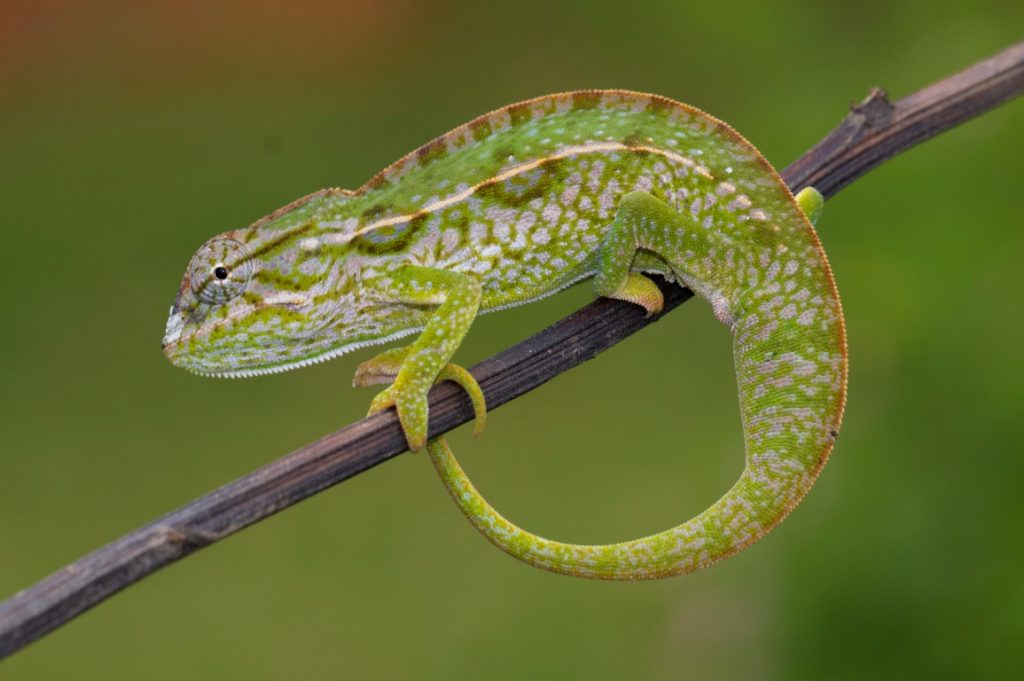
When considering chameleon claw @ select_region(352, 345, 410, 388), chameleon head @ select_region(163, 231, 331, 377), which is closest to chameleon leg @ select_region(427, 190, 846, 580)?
chameleon claw @ select_region(352, 345, 410, 388)

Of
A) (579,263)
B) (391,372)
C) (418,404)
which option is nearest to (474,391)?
(418,404)

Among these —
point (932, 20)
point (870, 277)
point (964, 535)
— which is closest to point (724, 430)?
point (870, 277)

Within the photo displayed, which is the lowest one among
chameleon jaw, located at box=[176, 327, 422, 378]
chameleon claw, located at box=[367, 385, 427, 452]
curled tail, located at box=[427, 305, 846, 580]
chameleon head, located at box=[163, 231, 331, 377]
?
curled tail, located at box=[427, 305, 846, 580]

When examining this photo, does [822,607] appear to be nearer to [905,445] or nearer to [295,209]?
[905,445]

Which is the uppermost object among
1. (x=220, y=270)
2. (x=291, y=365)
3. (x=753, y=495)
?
(x=220, y=270)

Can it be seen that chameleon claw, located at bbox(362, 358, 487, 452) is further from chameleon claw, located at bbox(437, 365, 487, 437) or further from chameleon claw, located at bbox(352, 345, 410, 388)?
chameleon claw, located at bbox(352, 345, 410, 388)

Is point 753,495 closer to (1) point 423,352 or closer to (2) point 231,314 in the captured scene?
(1) point 423,352
